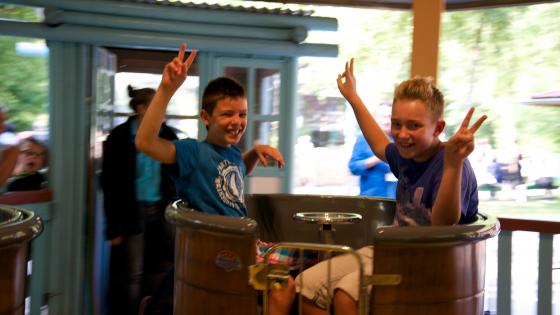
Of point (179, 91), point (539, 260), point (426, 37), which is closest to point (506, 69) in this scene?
point (179, 91)

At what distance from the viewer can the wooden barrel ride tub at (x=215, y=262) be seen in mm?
2039

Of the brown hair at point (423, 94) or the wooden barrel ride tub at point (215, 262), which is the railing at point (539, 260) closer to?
the brown hair at point (423, 94)

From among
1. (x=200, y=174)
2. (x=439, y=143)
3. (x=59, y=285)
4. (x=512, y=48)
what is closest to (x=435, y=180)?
(x=439, y=143)

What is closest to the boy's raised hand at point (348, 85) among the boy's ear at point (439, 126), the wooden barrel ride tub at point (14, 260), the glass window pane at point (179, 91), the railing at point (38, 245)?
the boy's ear at point (439, 126)

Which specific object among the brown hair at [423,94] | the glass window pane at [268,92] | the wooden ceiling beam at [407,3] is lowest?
the brown hair at [423,94]

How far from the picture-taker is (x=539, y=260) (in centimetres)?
346

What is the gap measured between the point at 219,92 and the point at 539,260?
1923 mm

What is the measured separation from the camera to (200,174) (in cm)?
254

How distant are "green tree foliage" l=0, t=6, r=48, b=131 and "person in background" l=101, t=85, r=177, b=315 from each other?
24.4 inches

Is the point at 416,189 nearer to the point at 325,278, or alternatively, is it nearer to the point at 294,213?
the point at 325,278

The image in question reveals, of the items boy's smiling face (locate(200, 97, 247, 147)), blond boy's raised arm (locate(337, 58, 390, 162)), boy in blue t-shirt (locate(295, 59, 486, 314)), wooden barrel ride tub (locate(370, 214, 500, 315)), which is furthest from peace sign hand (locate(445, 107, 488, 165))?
boy's smiling face (locate(200, 97, 247, 147))

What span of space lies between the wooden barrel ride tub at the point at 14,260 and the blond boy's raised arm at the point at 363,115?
1377 millimetres

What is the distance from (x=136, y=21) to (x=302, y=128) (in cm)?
254

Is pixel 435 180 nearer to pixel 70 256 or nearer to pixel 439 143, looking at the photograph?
pixel 439 143
